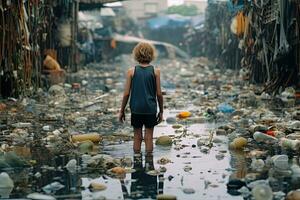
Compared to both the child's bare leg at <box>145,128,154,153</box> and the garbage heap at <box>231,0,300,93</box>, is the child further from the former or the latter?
the garbage heap at <box>231,0,300,93</box>

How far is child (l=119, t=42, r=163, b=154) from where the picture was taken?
6.30 metres

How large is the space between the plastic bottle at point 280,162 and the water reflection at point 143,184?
1.03 m

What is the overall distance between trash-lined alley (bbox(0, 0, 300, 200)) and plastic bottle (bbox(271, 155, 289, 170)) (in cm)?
1

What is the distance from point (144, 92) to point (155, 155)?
625 mm

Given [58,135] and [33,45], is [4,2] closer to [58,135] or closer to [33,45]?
[33,45]

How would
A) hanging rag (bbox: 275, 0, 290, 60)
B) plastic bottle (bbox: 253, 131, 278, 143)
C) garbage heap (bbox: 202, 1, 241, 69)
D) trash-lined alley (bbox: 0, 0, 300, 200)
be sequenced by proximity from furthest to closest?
1. garbage heap (bbox: 202, 1, 241, 69)
2. hanging rag (bbox: 275, 0, 290, 60)
3. plastic bottle (bbox: 253, 131, 278, 143)
4. trash-lined alley (bbox: 0, 0, 300, 200)

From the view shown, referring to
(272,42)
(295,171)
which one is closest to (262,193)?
(295,171)

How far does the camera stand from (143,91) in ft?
20.7

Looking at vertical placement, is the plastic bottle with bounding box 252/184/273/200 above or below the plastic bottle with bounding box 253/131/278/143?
above

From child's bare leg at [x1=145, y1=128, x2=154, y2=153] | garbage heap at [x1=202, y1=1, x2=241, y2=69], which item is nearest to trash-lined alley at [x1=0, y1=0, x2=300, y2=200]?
child's bare leg at [x1=145, y1=128, x2=154, y2=153]

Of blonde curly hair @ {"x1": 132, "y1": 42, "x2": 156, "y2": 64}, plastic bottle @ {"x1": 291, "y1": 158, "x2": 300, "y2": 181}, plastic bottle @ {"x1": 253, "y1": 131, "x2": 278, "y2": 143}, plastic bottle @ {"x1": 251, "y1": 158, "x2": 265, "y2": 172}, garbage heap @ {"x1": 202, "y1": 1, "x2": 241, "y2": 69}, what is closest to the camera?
plastic bottle @ {"x1": 291, "y1": 158, "x2": 300, "y2": 181}

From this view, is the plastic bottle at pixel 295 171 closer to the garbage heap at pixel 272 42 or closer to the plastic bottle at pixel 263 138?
the plastic bottle at pixel 263 138

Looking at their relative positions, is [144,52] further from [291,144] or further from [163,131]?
[163,131]

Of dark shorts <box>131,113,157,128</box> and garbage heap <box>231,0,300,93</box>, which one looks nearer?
dark shorts <box>131,113,157,128</box>
